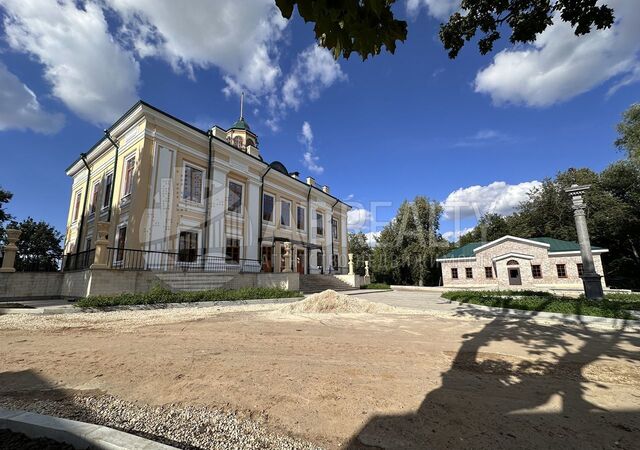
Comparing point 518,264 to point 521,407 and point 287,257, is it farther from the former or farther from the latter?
point 521,407

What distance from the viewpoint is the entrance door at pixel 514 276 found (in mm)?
27969

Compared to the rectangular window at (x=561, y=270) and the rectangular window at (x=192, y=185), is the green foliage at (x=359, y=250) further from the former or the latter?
the rectangular window at (x=192, y=185)

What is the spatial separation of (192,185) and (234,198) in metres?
3.14

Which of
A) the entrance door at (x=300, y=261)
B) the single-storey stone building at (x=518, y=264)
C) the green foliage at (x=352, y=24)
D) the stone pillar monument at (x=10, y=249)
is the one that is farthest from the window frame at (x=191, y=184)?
the single-storey stone building at (x=518, y=264)

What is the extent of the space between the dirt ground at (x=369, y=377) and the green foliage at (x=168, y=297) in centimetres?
223

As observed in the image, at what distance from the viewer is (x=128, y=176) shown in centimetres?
1605

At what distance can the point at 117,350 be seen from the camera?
478cm

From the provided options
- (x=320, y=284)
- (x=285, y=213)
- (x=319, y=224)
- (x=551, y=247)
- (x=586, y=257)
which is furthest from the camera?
(x=319, y=224)

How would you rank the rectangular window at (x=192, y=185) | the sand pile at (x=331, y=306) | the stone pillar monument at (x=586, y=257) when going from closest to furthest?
the sand pile at (x=331, y=306) → the stone pillar monument at (x=586, y=257) → the rectangular window at (x=192, y=185)

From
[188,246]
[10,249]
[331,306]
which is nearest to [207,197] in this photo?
[188,246]

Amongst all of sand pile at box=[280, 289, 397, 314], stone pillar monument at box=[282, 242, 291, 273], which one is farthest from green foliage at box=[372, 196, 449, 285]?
sand pile at box=[280, 289, 397, 314]

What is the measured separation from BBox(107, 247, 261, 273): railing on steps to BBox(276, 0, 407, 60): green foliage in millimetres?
12919

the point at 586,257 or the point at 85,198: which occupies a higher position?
the point at 85,198

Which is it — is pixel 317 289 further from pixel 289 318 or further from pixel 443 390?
pixel 443 390
